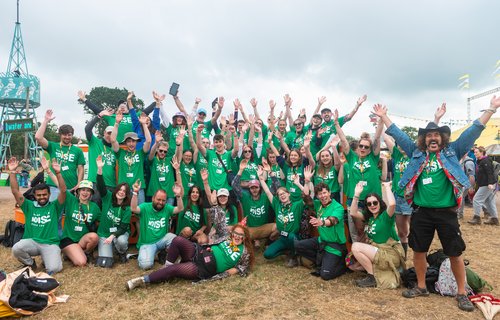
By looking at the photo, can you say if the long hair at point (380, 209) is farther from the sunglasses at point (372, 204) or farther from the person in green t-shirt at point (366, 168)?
the person in green t-shirt at point (366, 168)

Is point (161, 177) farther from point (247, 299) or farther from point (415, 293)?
point (415, 293)

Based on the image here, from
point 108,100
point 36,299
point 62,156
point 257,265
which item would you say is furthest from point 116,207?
point 108,100

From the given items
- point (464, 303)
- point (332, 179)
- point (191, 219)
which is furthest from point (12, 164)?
point (464, 303)

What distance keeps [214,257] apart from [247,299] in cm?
105

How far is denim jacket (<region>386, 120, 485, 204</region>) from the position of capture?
13.7 ft

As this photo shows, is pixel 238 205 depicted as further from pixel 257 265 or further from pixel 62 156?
pixel 62 156

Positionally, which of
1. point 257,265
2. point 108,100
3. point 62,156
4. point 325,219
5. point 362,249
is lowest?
point 257,265

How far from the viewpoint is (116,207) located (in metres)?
6.44

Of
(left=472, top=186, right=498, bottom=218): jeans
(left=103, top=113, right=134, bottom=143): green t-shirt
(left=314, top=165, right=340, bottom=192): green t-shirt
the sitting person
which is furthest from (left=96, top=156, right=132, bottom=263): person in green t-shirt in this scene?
(left=472, top=186, right=498, bottom=218): jeans

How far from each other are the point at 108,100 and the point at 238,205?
5319 centimetres

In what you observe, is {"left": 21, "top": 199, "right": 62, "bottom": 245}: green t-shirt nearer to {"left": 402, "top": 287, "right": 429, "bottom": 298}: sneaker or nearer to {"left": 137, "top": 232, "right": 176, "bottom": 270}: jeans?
{"left": 137, "top": 232, "right": 176, "bottom": 270}: jeans

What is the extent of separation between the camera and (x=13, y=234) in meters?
7.26

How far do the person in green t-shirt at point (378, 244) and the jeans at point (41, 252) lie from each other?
5.24 metres

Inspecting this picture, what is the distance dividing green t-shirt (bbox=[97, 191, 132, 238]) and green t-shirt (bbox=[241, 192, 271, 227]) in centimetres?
242
